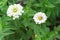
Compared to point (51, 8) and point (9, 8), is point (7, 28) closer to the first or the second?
point (9, 8)

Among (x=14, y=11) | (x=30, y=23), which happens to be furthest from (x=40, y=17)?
(x=14, y=11)

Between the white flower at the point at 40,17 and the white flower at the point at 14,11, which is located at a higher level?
the white flower at the point at 14,11

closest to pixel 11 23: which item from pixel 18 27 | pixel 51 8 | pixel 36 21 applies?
pixel 18 27

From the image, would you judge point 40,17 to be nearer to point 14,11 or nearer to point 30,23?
point 30,23
